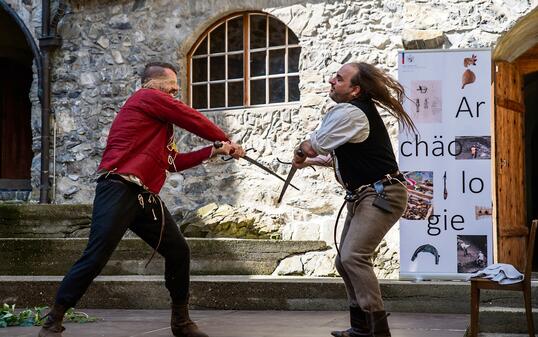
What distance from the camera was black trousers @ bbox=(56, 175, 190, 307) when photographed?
5.14 metres

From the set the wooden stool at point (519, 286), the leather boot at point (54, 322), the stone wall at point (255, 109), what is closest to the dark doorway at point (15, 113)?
the stone wall at point (255, 109)

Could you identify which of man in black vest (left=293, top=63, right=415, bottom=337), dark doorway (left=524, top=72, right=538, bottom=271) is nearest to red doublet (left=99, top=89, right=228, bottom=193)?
man in black vest (left=293, top=63, right=415, bottom=337)

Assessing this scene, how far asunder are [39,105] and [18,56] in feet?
10.2

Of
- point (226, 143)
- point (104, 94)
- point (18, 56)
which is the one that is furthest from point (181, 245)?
point (18, 56)

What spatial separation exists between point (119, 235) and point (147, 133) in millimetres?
611

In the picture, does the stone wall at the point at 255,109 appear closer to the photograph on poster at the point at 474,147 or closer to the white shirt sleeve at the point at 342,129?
the photograph on poster at the point at 474,147

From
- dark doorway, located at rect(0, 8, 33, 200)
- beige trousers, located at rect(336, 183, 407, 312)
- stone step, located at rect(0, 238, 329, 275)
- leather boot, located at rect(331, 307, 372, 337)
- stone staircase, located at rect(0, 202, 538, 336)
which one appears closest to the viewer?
beige trousers, located at rect(336, 183, 407, 312)

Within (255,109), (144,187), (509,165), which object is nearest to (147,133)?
(144,187)

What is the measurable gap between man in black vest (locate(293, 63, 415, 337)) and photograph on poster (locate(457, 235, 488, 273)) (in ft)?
8.87

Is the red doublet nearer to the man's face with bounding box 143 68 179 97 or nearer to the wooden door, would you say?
the man's face with bounding box 143 68 179 97

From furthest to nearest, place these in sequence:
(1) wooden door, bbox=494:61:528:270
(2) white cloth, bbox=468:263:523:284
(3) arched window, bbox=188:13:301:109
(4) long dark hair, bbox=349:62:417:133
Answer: (3) arched window, bbox=188:13:301:109 → (1) wooden door, bbox=494:61:528:270 → (2) white cloth, bbox=468:263:523:284 → (4) long dark hair, bbox=349:62:417:133

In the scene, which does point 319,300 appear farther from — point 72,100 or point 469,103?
point 72,100

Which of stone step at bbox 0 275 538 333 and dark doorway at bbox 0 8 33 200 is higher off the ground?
dark doorway at bbox 0 8 33 200

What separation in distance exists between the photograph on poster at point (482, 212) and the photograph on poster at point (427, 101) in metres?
0.82
